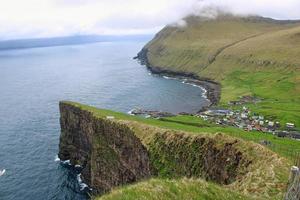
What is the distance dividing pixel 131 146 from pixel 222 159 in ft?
98.7

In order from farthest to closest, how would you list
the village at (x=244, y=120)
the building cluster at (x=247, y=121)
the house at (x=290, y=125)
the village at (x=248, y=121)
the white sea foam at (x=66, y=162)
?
the house at (x=290, y=125)
the village at (x=244, y=120)
the building cluster at (x=247, y=121)
the village at (x=248, y=121)
the white sea foam at (x=66, y=162)

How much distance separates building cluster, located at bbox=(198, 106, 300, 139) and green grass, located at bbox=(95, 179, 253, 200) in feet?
386

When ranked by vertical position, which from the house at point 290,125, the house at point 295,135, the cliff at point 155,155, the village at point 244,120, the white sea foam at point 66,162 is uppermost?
the cliff at point 155,155

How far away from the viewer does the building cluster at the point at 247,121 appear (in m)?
149

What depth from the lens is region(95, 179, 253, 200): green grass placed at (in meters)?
27.2

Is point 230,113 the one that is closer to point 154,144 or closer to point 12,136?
point 12,136

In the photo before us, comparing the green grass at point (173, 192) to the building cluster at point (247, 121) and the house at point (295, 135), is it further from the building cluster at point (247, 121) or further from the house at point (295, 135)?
the building cluster at point (247, 121)

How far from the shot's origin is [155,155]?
74.6 meters

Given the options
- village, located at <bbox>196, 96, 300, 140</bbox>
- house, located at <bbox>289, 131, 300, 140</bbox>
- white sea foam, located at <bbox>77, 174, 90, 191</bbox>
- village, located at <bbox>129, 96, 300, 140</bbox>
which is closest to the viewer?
white sea foam, located at <bbox>77, 174, 90, 191</bbox>

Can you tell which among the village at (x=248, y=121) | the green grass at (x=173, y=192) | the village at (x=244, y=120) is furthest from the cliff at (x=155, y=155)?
the village at (x=248, y=121)

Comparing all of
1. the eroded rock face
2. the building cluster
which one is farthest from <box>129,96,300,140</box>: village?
the eroded rock face

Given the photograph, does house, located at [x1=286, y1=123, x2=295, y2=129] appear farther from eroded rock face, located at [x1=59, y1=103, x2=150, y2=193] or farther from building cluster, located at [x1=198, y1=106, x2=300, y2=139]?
eroded rock face, located at [x1=59, y1=103, x2=150, y2=193]

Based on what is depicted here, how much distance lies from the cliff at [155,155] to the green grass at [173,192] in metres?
6.66

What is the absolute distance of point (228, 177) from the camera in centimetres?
5694
